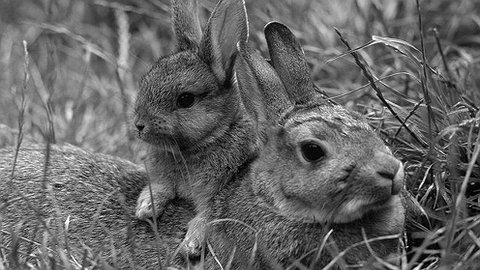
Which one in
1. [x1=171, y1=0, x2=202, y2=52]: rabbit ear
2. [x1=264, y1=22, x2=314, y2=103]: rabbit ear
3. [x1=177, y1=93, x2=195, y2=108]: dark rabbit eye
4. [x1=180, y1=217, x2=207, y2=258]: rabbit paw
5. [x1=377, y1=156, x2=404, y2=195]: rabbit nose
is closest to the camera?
[x1=377, y1=156, x2=404, y2=195]: rabbit nose

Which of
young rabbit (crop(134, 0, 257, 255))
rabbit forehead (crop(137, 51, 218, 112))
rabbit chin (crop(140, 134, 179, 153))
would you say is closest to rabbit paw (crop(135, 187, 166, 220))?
young rabbit (crop(134, 0, 257, 255))

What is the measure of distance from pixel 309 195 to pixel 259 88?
81 centimetres

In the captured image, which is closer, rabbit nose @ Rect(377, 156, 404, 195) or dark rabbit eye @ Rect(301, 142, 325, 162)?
rabbit nose @ Rect(377, 156, 404, 195)

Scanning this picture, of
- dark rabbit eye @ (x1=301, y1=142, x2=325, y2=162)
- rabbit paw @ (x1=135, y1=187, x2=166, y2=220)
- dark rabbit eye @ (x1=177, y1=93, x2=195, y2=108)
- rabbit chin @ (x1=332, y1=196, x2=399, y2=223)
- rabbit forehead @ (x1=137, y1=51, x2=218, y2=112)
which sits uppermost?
rabbit forehead @ (x1=137, y1=51, x2=218, y2=112)

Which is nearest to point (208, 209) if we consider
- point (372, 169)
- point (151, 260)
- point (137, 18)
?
point (151, 260)

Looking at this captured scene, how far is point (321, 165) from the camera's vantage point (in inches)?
178

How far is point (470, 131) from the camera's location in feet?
15.8

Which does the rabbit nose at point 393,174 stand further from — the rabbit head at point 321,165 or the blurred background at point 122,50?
the blurred background at point 122,50

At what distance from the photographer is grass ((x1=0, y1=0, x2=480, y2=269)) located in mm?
5023

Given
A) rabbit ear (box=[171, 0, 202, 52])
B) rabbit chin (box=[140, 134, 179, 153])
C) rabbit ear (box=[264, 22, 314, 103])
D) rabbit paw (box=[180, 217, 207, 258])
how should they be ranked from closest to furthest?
rabbit paw (box=[180, 217, 207, 258]) → rabbit ear (box=[264, 22, 314, 103]) → rabbit chin (box=[140, 134, 179, 153]) → rabbit ear (box=[171, 0, 202, 52])

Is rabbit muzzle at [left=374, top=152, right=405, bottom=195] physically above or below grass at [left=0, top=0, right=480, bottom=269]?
below

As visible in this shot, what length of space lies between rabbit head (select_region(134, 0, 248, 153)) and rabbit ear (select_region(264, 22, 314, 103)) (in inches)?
13.4

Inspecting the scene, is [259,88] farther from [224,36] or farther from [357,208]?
[357,208]

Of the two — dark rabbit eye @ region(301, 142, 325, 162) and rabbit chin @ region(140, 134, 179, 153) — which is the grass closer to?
rabbit chin @ region(140, 134, 179, 153)
